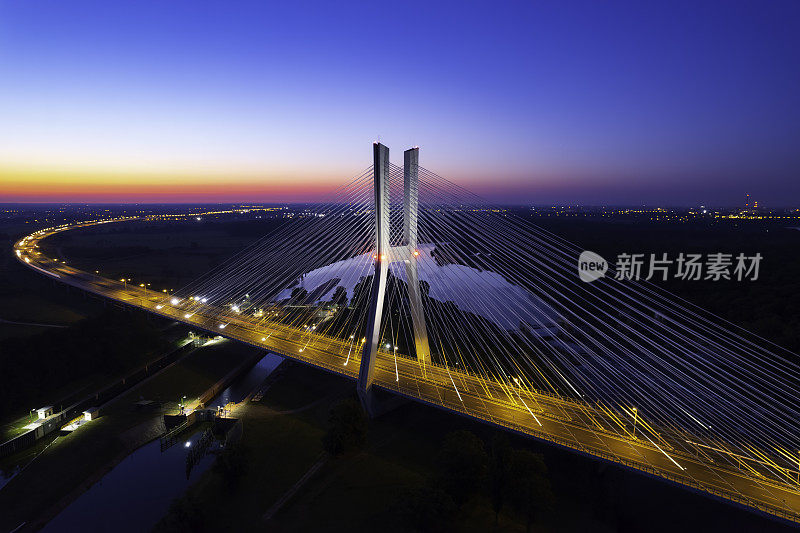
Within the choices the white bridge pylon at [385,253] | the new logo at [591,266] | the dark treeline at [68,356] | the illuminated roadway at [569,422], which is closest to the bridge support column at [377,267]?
the white bridge pylon at [385,253]

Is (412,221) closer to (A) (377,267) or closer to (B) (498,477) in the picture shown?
(A) (377,267)

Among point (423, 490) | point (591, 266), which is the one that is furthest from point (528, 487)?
point (591, 266)

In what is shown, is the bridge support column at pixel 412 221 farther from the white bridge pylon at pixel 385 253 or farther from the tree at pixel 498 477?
the tree at pixel 498 477

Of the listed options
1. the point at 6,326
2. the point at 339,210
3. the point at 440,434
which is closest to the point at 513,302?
the point at 339,210

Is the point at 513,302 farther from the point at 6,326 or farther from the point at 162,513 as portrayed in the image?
the point at 6,326

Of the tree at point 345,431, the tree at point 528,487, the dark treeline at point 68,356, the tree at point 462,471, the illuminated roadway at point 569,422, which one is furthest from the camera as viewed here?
the dark treeline at point 68,356

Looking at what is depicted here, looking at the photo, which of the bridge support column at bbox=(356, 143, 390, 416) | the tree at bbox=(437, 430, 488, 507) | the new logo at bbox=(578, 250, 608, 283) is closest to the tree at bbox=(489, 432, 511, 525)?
the tree at bbox=(437, 430, 488, 507)
